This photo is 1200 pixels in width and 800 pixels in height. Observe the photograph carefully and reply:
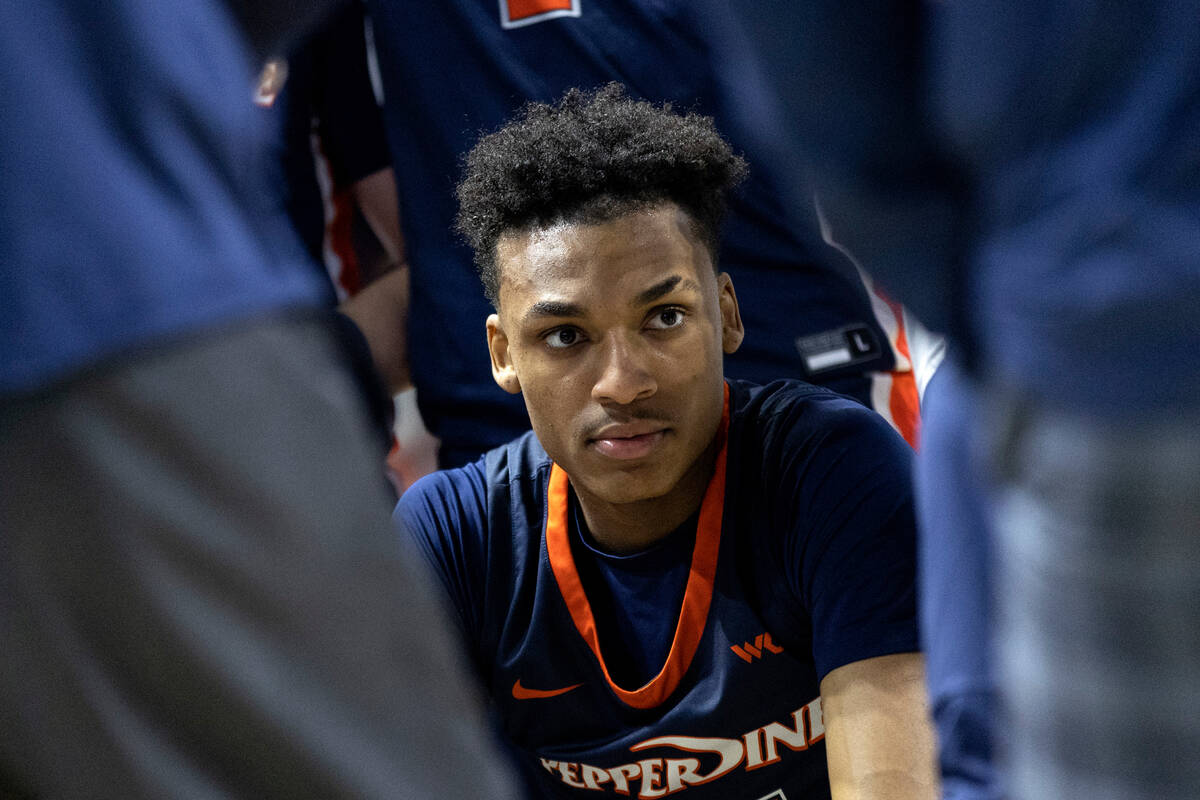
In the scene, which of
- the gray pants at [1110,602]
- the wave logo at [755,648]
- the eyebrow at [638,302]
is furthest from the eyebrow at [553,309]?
the gray pants at [1110,602]

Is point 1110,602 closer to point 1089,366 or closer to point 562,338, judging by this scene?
point 1089,366

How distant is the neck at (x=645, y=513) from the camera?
1663 mm

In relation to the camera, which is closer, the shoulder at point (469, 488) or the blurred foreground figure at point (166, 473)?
the blurred foreground figure at point (166, 473)

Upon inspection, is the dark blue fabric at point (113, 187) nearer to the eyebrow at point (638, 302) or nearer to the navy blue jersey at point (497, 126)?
the eyebrow at point (638, 302)

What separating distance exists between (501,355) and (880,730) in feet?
2.46

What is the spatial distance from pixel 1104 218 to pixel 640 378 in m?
1.00

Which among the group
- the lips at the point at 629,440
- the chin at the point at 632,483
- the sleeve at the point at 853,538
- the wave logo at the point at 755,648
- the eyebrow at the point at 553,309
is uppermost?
the eyebrow at the point at 553,309

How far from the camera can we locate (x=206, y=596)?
629mm

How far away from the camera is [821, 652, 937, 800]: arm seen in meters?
1.33

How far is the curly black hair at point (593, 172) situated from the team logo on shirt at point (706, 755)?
25.2 inches

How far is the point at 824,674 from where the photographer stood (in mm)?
1427

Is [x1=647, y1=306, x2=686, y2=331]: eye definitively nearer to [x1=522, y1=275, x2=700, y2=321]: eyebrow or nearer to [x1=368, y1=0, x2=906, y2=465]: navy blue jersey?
[x1=522, y1=275, x2=700, y2=321]: eyebrow

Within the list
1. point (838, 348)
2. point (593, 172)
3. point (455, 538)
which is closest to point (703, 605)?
point (455, 538)

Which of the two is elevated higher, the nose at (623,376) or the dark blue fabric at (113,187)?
the dark blue fabric at (113,187)
